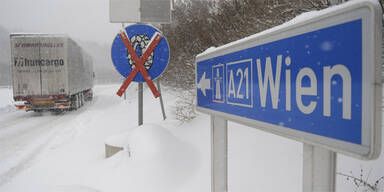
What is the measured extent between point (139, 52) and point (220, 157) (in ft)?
7.74

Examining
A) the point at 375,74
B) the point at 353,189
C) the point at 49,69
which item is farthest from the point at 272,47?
the point at 49,69

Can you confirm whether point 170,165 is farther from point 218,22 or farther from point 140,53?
point 218,22

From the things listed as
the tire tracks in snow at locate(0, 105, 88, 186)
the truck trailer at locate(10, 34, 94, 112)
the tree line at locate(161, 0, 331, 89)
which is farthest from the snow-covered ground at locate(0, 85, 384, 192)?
the truck trailer at locate(10, 34, 94, 112)

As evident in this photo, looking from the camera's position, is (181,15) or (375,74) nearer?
(375,74)

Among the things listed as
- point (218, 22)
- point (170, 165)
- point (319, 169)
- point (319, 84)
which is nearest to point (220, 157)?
point (319, 169)

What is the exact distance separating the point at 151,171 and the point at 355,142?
2.27 metres

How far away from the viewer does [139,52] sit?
3334mm

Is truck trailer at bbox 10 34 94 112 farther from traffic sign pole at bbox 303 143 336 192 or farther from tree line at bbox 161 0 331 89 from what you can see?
traffic sign pole at bbox 303 143 336 192

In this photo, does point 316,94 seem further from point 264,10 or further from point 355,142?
point 264,10

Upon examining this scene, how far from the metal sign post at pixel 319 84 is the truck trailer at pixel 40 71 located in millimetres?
11740

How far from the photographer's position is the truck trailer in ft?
34.6

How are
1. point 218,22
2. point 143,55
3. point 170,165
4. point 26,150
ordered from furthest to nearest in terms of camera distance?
1. point 218,22
2. point 26,150
3. point 143,55
4. point 170,165

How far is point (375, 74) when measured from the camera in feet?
1.70

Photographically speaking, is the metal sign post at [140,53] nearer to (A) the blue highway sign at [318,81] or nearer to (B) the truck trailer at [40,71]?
Answer: (A) the blue highway sign at [318,81]
